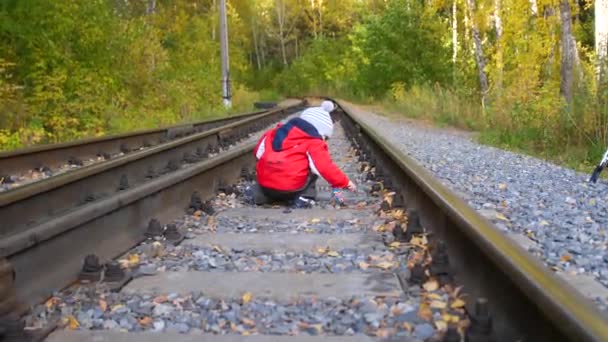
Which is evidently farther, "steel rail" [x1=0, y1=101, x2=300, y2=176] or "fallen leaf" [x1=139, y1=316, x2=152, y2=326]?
"steel rail" [x1=0, y1=101, x2=300, y2=176]

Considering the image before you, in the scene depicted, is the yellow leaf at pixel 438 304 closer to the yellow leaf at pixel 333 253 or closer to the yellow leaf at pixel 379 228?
the yellow leaf at pixel 333 253

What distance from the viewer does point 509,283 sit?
237cm

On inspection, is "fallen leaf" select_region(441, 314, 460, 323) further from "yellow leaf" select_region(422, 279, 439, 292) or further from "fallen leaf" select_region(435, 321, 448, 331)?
"yellow leaf" select_region(422, 279, 439, 292)

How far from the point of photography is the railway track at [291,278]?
7.91 feet

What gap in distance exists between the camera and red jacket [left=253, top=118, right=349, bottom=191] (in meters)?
5.32

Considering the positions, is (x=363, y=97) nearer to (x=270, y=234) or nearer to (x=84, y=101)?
(x=84, y=101)

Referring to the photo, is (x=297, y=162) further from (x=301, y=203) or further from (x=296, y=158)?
(x=301, y=203)

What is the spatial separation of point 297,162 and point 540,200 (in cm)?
216

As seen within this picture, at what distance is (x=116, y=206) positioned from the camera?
3.81 metres

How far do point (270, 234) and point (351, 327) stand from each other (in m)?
1.81

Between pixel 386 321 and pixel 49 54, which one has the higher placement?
pixel 49 54

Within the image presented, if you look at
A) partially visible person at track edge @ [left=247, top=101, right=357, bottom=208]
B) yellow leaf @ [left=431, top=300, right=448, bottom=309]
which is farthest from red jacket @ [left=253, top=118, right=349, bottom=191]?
yellow leaf @ [left=431, top=300, right=448, bottom=309]

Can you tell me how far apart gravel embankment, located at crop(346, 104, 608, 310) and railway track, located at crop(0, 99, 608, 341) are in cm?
62

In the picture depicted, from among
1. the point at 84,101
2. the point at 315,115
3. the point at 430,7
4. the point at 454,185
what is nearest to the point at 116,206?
the point at 315,115
